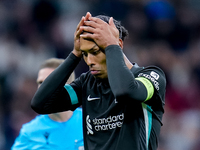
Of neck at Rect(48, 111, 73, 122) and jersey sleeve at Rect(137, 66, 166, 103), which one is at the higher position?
jersey sleeve at Rect(137, 66, 166, 103)

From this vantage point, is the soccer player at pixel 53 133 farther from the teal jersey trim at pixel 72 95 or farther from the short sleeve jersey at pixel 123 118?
the short sleeve jersey at pixel 123 118

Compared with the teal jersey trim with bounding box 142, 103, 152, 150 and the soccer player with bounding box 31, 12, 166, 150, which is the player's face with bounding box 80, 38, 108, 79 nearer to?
the soccer player with bounding box 31, 12, 166, 150

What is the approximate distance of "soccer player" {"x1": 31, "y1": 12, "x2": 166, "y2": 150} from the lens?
5.82 ft

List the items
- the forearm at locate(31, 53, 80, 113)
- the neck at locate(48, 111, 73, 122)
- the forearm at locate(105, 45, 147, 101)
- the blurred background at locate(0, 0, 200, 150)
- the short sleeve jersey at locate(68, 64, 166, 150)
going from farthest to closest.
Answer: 1. the blurred background at locate(0, 0, 200, 150)
2. the neck at locate(48, 111, 73, 122)
3. the forearm at locate(31, 53, 80, 113)
4. the short sleeve jersey at locate(68, 64, 166, 150)
5. the forearm at locate(105, 45, 147, 101)

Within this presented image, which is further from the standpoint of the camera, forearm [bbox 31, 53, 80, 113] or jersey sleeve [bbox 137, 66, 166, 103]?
forearm [bbox 31, 53, 80, 113]

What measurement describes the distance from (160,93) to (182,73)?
4870 mm

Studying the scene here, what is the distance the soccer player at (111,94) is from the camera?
1774mm

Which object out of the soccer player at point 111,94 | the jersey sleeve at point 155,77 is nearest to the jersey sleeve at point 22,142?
the soccer player at point 111,94

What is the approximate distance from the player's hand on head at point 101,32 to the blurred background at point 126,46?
4320 millimetres

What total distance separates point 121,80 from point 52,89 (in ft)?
1.79

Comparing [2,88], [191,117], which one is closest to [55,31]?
[2,88]

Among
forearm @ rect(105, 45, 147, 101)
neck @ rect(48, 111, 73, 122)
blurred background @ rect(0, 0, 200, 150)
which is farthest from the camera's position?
blurred background @ rect(0, 0, 200, 150)

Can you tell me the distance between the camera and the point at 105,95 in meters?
1.99

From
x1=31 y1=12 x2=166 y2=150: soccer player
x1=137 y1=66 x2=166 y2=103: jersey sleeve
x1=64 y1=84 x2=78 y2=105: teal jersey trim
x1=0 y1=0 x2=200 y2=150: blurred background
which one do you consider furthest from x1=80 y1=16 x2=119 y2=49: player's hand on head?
x1=0 y1=0 x2=200 y2=150: blurred background
